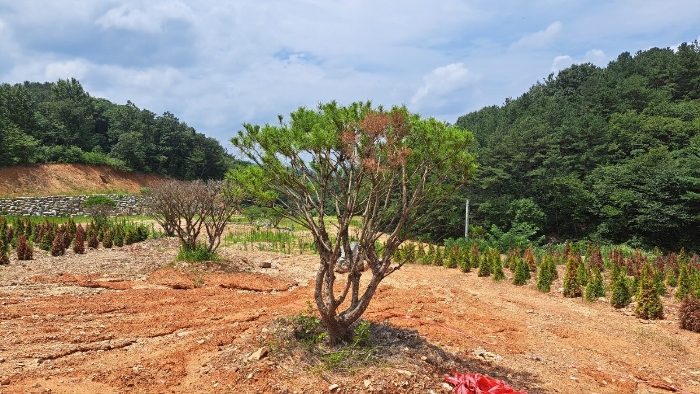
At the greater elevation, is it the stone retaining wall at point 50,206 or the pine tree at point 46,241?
the stone retaining wall at point 50,206

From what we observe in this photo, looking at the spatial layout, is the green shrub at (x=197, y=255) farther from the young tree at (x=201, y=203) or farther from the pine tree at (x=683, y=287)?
the pine tree at (x=683, y=287)

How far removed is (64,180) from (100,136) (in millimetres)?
14476

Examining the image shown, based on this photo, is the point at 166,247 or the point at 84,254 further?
the point at 166,247

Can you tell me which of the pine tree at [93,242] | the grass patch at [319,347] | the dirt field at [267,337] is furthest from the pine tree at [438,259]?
the pine tree at [93,242]

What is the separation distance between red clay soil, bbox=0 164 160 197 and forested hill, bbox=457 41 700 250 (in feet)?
92.3

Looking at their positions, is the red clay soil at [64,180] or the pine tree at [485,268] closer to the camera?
the pine tree at [485,268]

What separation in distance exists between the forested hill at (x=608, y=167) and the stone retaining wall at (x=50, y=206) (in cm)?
2439

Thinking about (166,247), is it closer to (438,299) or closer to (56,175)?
(438,299)

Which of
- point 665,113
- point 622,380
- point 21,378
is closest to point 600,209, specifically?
point 665,113

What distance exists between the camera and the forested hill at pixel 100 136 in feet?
113

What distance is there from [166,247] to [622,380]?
13086 millimetres

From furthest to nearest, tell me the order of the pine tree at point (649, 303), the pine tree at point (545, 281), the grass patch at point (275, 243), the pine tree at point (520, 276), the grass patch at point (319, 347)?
the grass patch at point (275, 243) → the pine tree at point (520, 276) → the pine tree at point (545, 281) → the pine tree at point (649, 303) → the grass patch at point (319, 347)

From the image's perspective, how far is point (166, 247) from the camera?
13922 mm

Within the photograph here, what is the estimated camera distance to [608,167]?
2736 centimetres
